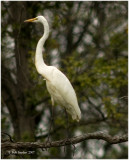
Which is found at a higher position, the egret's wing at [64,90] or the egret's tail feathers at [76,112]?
the egret's wing at [64,90]

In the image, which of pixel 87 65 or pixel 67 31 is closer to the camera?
pixel 87 65

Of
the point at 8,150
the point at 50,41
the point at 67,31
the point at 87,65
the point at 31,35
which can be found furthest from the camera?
the point at 67,31

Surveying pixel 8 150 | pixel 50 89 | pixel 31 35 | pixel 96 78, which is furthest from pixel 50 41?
pixel 8 150

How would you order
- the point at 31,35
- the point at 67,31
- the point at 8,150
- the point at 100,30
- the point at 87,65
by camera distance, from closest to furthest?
the point at 8,150
the point at 31,35
the point at 87,65
the point at 100,30
the point at 67,31

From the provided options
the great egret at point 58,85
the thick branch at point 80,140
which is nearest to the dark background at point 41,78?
the great egret at point 58,85

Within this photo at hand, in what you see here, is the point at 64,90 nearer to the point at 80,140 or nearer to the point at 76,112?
the point at 76,112

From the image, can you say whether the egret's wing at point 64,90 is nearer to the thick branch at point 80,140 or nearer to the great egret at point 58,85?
the great egret at point 58,85

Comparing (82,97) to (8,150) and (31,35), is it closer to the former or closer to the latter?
(31,35)

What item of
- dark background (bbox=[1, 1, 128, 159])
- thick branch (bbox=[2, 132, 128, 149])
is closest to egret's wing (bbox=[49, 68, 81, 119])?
thick branch (bbox=[2, 132, 128, 149])

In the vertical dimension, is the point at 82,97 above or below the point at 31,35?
below

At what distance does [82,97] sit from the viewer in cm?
802

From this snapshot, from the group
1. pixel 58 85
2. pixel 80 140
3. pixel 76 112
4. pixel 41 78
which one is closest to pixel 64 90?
pixel 58 85

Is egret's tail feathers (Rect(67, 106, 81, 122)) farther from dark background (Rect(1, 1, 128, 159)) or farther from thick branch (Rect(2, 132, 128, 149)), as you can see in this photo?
dark background (Rect(1, 1, 128, 159))

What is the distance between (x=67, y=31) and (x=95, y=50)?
1550 millimetres
